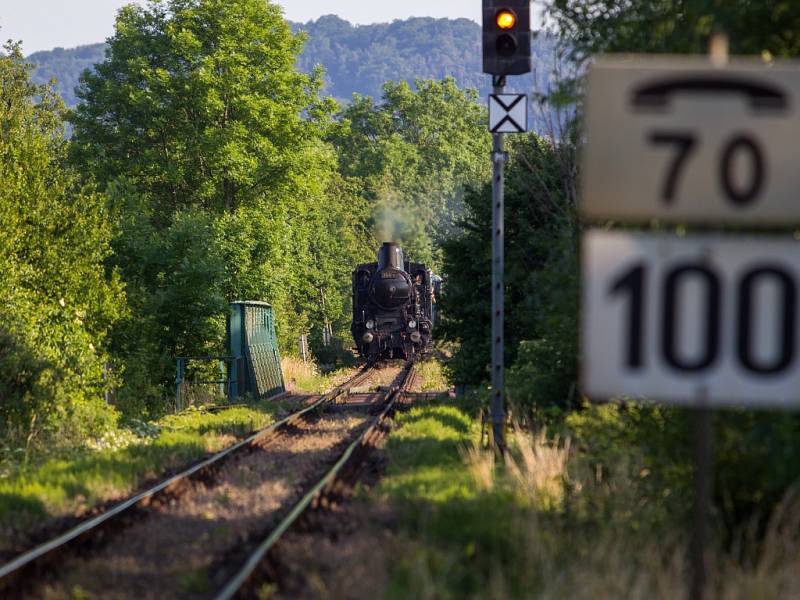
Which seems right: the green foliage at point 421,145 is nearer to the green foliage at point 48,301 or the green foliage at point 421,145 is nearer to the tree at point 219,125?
the tree at point 219,125

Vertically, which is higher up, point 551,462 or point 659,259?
point 659,259

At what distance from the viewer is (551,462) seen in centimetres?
1088

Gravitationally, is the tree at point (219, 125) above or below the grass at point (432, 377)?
above

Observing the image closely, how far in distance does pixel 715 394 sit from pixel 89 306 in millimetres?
18809

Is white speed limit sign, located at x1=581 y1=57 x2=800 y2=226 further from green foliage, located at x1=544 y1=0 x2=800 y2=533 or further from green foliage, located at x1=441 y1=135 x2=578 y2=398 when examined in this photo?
green foliage, located at x1=441 y1=135 x2=578 y2=398

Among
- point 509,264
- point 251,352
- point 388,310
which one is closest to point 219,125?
point 388,310

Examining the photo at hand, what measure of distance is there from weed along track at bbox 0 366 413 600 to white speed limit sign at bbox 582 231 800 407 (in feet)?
12.4

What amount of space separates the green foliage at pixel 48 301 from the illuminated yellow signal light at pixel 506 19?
961 cm

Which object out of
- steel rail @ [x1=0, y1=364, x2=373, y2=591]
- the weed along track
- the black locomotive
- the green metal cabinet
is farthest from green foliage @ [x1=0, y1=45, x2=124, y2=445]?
the black locomotive

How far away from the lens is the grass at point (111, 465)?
11.0 m

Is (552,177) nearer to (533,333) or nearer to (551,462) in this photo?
(533,333)

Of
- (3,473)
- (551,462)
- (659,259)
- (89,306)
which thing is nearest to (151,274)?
(89,306)

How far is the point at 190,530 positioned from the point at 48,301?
40.1ft

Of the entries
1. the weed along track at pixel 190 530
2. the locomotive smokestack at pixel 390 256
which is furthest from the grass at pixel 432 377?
the weed along track at pixel 190 530
